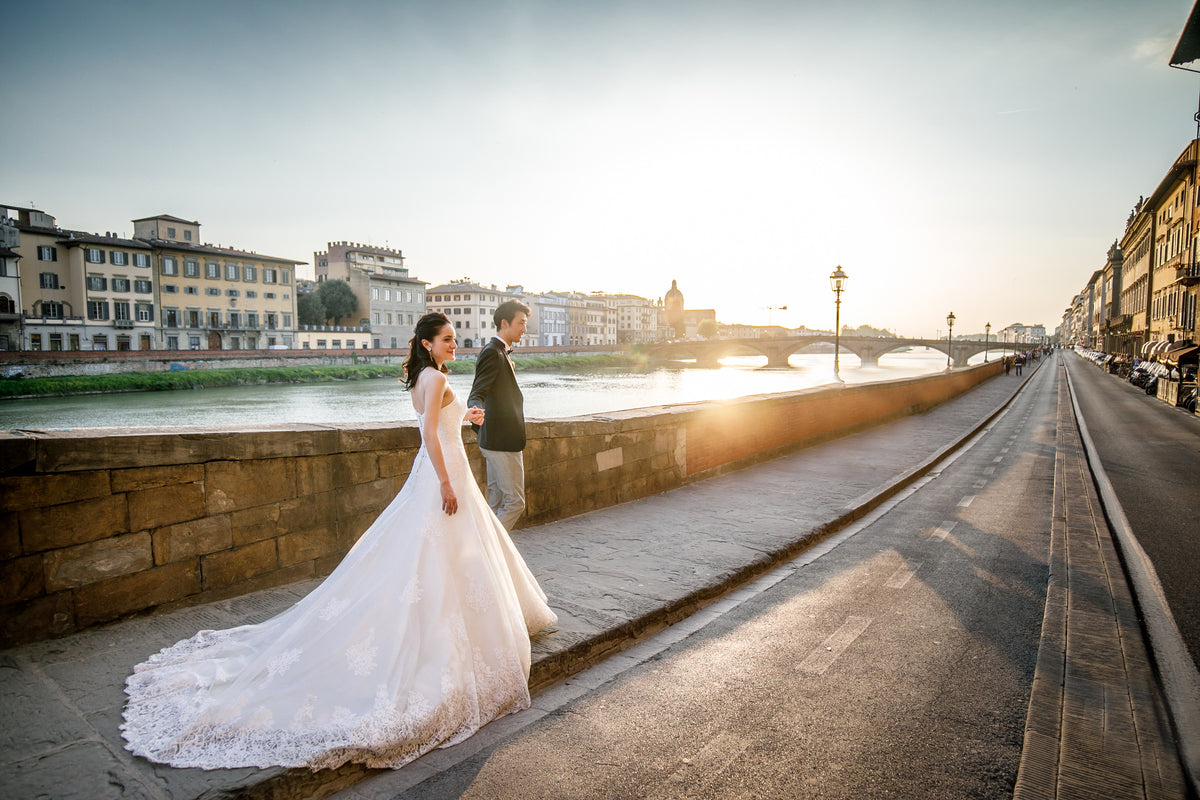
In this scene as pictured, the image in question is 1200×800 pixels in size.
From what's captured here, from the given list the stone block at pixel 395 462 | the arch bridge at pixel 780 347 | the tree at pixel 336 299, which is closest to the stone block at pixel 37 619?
the stone block at pixel 395 462

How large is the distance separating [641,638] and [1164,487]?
26.6 ft

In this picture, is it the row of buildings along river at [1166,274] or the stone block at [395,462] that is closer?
the stone block at [395,462]

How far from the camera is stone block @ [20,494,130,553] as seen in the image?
2.89 m

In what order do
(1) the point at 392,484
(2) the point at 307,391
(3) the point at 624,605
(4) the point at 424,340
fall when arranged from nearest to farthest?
(4) the point at 424,340
(3) the point at 624,605
(1) the point at 392,484
(2) the point at 307,391

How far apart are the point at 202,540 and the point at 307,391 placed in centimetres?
4256

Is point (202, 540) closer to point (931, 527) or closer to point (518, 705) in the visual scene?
point (518, 705)

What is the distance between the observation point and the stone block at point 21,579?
9.32 feet

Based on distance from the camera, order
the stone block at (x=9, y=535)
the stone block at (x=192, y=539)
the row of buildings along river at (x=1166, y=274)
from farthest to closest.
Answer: the row of buildings along river at (x=1166, y=274) → the stone block at (x=192, y=539) → the stone block at (x=9, y=535)

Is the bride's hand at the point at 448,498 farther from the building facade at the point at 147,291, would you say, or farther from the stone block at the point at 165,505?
the building facade at the point at 147,291

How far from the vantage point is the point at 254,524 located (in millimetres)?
3678

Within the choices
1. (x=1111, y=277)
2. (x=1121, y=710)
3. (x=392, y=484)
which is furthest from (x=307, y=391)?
(x=1111, y=277)

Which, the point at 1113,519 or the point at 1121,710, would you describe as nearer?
the point at 1121,710

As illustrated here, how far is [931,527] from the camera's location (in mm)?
6168

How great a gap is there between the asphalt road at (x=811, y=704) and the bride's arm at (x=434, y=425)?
3.19 ft
